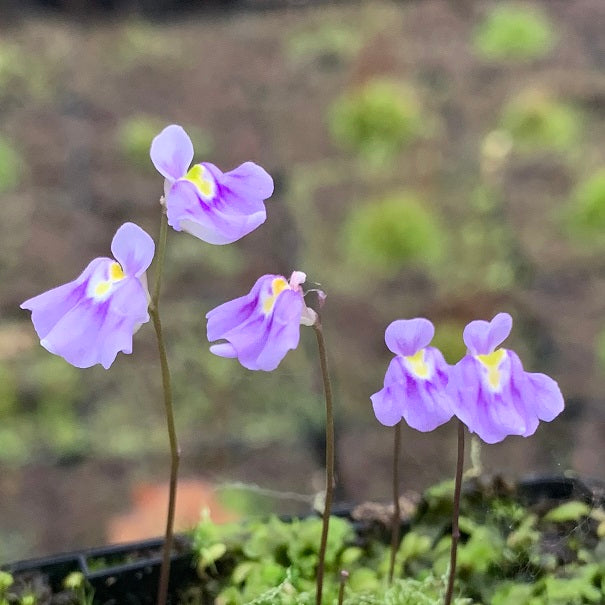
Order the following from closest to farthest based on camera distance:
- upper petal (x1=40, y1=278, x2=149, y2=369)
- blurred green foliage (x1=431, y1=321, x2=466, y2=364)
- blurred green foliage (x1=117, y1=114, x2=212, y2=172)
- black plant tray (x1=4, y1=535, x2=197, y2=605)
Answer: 1. upper petal (x1=40, y1=278, x2=149, y2=369)
2. black plant tray (x1=4, y1=535, x2=197, y2=605)
3. blurred green foliage (x1=431, y1=321, x2=466, y2=364)
4. blurred green foliage (x1=117, y1=114, x2=212, y2=172)

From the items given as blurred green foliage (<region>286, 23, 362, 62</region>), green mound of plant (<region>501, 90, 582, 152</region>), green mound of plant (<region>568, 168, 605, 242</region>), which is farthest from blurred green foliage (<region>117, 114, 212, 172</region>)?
green mound of plant (<region>568, 168, 605, 242</region>)

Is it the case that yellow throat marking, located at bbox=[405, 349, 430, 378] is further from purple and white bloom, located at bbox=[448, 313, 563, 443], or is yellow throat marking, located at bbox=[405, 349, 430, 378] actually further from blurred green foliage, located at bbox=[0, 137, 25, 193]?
blurred green foliage, located at bbox=[0, 137, 25, 193]

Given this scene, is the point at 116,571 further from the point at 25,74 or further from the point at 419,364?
the point at 25,74

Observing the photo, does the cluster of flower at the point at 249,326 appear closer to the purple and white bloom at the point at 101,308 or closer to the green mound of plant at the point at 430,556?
the purple and white bloom at the point at 101,308

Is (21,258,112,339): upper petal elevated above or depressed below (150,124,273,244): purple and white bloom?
below

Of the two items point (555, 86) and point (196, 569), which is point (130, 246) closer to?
point (196, 569)
